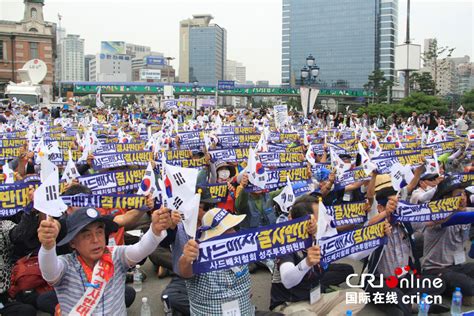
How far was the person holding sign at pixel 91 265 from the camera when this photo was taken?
10.4 feet

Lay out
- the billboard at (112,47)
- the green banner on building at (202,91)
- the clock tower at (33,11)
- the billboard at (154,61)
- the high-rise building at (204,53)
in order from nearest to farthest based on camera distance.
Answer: the clock tower at (33,11)
the green banner on building at (202,91)
the billboard at (154,61)
the high-rise building at (204,53)
the billboard at (112,47)

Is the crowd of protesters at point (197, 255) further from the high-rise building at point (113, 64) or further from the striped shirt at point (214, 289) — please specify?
the high-rise building at point (113, 64)

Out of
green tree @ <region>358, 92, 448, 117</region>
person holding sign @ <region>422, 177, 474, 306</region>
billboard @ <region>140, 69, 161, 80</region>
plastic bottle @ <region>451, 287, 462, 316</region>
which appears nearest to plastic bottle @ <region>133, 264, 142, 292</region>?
person holding sign @ <region>422, 177, 474, 306</region>

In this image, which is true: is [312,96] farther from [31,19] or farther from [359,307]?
[31,19]

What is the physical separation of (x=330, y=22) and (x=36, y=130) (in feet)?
376

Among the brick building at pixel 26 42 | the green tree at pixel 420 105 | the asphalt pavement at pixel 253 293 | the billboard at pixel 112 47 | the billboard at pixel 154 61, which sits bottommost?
the asphalt pavement at pixel 253 293

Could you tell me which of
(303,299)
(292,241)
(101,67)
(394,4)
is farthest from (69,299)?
(101,67)

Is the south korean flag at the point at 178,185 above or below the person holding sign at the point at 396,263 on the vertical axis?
above

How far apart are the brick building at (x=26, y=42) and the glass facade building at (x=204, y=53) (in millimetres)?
80828

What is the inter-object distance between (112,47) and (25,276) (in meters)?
167

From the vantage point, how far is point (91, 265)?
3.27m

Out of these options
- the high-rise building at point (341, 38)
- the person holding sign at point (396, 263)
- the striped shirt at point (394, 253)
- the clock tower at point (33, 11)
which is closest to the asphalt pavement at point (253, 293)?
the person holding sign at point (396, 263)

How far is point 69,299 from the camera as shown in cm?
319

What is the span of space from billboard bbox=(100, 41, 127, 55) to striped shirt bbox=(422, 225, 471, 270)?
166 metres
